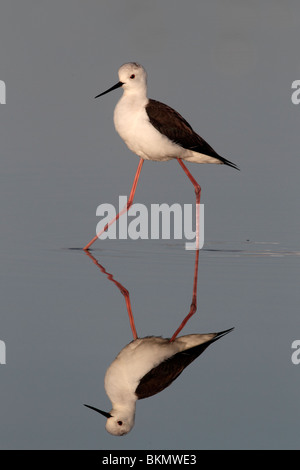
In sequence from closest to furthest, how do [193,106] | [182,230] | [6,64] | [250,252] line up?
[250,252], [182,230], [193,106], [6,64]

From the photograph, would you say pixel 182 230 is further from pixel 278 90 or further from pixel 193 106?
pixel 278 90

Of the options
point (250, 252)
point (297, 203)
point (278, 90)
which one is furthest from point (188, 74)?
point (250, 252)

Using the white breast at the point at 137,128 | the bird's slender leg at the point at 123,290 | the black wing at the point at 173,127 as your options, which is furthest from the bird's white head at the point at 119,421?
the black wing at the point at 173,127

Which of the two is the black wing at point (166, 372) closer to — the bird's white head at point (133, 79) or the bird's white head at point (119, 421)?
the bird's white head at point (119, 421)

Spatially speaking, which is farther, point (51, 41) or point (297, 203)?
point (51, 41)

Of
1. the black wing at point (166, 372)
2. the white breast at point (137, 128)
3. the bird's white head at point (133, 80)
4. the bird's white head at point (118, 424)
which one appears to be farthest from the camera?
the bird's white head at point (133, 80)

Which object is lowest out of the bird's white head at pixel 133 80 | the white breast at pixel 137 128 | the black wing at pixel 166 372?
the black wing at pixel 166 372

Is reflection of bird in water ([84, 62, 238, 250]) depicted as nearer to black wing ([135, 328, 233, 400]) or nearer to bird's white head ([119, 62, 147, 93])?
bird's white head ([119, 62, 147, 93])

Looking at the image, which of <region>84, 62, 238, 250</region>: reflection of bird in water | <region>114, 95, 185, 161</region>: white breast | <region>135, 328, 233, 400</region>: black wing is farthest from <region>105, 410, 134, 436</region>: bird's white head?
<region>114, 95, 185, 161</region>: white breast
